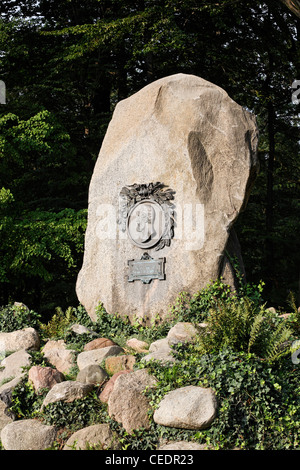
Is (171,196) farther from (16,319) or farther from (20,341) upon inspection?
(16,319)

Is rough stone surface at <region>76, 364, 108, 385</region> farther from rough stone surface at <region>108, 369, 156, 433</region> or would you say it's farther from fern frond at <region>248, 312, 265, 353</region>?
fern frond at <region>248, 312, 265, 353</region>

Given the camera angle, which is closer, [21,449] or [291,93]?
[21,449]

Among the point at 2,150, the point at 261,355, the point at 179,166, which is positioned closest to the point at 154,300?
the point at 179,166

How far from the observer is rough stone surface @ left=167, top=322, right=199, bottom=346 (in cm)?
696

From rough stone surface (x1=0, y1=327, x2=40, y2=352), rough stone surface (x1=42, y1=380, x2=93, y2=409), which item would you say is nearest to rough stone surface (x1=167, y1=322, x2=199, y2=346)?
rough stone surface (x1=42, y1=380, x2=93, y2=409)

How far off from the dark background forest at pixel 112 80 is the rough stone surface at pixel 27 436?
7.02 m

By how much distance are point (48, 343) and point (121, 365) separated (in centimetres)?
188

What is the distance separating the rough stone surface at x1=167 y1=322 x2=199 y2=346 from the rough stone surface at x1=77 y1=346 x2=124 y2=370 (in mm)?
819

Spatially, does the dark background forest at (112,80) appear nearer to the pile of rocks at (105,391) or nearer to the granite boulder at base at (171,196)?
the granite boulder at base at (171,196)

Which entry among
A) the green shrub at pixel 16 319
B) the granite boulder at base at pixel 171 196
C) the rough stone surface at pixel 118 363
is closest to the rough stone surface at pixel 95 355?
the rough stone surface at pixel 118 363

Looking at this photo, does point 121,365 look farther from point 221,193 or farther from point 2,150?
point 2,150

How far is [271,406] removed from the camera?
212 inches
